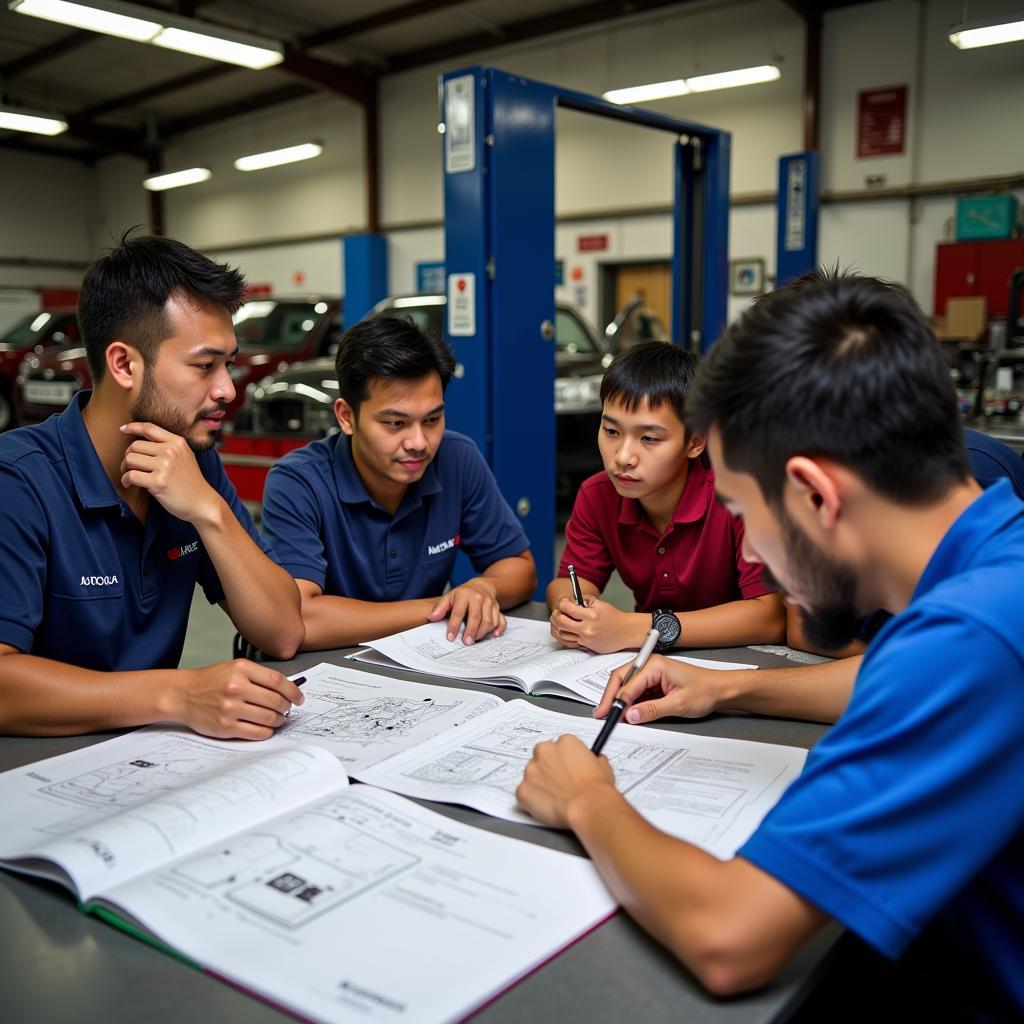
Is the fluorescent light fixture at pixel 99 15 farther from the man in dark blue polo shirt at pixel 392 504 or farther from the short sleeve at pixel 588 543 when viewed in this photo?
the short sleeve at pixel 588 543

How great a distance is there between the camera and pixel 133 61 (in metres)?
11.1

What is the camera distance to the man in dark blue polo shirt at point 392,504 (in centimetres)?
190

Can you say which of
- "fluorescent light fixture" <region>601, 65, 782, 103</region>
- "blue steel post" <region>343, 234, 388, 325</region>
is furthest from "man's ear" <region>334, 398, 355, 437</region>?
"blue steel post" <region>343, 234, 388, 325</region>

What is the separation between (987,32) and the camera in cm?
620

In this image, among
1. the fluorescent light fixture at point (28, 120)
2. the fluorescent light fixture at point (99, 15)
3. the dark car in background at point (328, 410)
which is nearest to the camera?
the dark car in background at point (328, 410)

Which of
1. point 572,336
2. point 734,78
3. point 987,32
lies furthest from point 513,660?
point 734,78

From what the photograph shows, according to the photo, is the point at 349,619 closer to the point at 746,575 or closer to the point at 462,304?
the point at 746,575

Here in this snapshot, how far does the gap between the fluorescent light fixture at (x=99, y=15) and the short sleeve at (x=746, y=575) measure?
641cm

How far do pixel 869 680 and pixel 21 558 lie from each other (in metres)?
1.15

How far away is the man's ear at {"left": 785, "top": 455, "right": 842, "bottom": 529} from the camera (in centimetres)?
78

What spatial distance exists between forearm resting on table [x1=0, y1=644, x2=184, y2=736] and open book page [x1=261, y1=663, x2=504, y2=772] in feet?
0.56

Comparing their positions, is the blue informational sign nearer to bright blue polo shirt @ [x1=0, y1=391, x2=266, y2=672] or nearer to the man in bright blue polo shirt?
bright blue polo shirt @ [x1=0, y1=391, x2=266, y2=672]

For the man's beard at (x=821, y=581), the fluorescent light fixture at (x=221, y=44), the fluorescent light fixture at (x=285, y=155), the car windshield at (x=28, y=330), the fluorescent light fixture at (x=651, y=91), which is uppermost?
the fluorescent light fixture at (x=221, y=44)

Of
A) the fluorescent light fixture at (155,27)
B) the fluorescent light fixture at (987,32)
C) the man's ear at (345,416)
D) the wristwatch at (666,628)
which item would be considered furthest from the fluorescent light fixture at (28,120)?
the wristwatch at (666,628)
